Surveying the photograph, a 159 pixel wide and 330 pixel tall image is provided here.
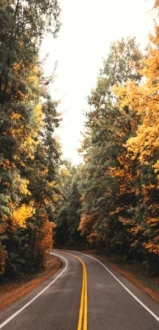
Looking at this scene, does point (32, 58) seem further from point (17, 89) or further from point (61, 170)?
point (61, 170)

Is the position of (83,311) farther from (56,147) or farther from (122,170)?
(122,170)

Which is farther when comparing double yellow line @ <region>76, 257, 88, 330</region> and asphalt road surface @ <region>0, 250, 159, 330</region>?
asphalt road surface @ <region>0, 250, 159, 330</region>

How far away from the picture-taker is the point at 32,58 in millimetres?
13492

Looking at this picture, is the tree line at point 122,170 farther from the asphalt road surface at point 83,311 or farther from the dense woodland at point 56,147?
the asphalt road surface at point 83,311

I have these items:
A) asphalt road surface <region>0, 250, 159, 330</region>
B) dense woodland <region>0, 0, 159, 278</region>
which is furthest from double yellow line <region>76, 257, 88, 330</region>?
dense woodland <region>0, 0, 159, 278</region>

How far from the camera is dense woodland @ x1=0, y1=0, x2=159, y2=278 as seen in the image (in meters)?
11.0

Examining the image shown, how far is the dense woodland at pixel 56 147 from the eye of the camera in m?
11.0

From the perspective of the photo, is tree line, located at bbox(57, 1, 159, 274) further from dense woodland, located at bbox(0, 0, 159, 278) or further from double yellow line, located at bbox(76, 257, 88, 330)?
double yellow line, located at bbox(76, 257, 88, 330)

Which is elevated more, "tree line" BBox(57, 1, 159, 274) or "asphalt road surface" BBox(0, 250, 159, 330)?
"tree line" BBox(57, 1, 159, 274)

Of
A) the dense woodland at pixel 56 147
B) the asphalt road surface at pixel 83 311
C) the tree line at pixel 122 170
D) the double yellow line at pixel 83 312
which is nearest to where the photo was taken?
the double yellow line at pixel 83 312

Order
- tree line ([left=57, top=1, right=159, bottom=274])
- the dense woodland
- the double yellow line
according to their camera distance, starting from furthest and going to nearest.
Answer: tree line ([left=57, top=1, right=159, bottom=274]) → the dense woodland → the double yellow line

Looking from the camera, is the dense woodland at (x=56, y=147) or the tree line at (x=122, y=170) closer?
the dense woodland at (x=56, y=147)

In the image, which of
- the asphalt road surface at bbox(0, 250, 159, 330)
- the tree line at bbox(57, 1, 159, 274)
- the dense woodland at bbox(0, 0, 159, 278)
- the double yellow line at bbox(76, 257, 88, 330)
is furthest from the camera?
the tree line at bbox(57, 1, 159, 274)

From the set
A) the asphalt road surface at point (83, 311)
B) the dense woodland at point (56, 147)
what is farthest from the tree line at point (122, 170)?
the asphalt road surface at point (83, 311)
